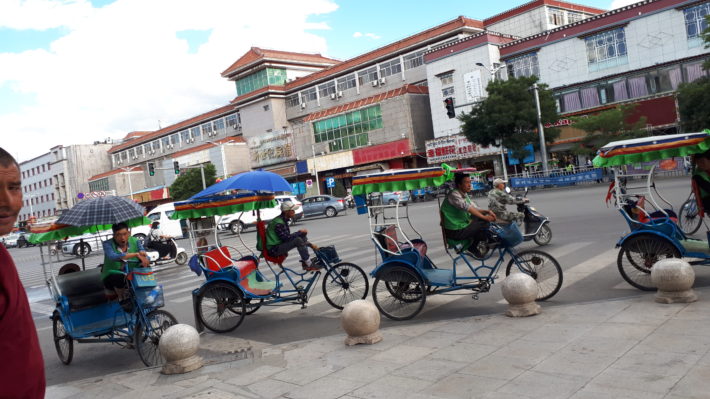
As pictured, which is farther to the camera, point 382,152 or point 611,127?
point 382,152

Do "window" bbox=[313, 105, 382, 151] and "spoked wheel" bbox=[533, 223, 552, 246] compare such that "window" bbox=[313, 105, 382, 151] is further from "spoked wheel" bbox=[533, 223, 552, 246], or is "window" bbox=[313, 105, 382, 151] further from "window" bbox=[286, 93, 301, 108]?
"spoked wheel" bbox=[533, 223, 552, 246]

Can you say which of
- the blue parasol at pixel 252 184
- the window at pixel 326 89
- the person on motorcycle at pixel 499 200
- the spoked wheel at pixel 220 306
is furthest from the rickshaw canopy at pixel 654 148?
the window at pixel 326 89

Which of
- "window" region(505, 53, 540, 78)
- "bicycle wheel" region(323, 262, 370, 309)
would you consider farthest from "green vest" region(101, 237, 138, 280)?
"window" region(505, 53, 540, 78)

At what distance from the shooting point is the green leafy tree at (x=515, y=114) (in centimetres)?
3212

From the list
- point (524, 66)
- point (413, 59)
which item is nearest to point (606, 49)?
point (524, 66)

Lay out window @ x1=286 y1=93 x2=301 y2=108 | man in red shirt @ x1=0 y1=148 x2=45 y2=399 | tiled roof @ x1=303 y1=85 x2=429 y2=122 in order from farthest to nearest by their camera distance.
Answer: window @ x1=286 y1=93 x2=301 y2=108
tiled roof @ x1=303 y1=85 x2=429 y2=122
man in red shirt @ x1=0 y1=148 x2=45 y2=399

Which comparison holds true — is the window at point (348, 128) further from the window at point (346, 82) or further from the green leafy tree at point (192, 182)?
the green leafy tree at point (192, 182)

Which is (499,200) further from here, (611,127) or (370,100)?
(370,100)

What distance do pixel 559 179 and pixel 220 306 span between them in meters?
26.7

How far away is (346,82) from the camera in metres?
54.4

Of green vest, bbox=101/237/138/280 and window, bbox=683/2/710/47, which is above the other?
window, bbox=683/2/710/47

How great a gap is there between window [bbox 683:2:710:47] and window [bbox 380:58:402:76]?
922 inches

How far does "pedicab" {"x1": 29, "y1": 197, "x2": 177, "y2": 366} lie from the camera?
6430 mm

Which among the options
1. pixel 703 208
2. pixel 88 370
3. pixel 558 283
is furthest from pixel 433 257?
pixel 88 370
